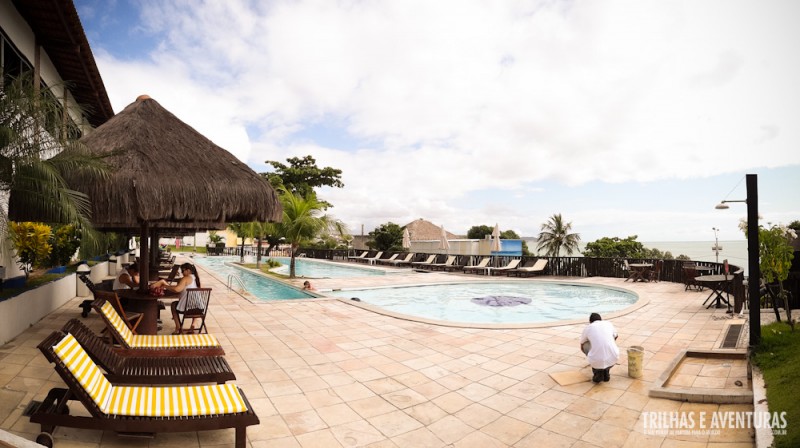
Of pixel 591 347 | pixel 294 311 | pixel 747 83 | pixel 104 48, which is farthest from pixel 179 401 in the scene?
pixel 104 48

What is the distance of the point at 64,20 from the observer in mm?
7500

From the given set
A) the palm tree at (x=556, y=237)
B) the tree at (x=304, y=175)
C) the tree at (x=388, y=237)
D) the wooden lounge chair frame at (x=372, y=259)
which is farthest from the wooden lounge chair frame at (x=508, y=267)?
the tree at (x=304, y=175)

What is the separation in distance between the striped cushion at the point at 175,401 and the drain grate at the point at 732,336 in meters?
6.75

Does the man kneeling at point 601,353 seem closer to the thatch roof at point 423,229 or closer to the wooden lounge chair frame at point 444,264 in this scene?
the wooden lounge chair frame at point 444,264

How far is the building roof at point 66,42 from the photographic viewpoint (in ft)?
23.2

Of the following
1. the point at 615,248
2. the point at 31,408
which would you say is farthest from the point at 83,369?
the point at 615,248

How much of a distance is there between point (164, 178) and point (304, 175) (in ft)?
113

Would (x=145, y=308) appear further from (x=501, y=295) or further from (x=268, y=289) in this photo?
(x=501, y=295)

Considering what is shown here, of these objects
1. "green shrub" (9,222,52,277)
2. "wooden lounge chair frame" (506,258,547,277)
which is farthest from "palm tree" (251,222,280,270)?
"wooden lounge chair frame" (506,258,547,277)

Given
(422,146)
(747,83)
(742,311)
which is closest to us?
(747,83)

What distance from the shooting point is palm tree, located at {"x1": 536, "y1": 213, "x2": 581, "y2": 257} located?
31.1 meters

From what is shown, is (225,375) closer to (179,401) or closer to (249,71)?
(179,401)

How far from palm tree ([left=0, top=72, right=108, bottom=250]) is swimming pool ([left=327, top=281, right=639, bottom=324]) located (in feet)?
26.6

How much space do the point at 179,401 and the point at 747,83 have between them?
33.6 feet
